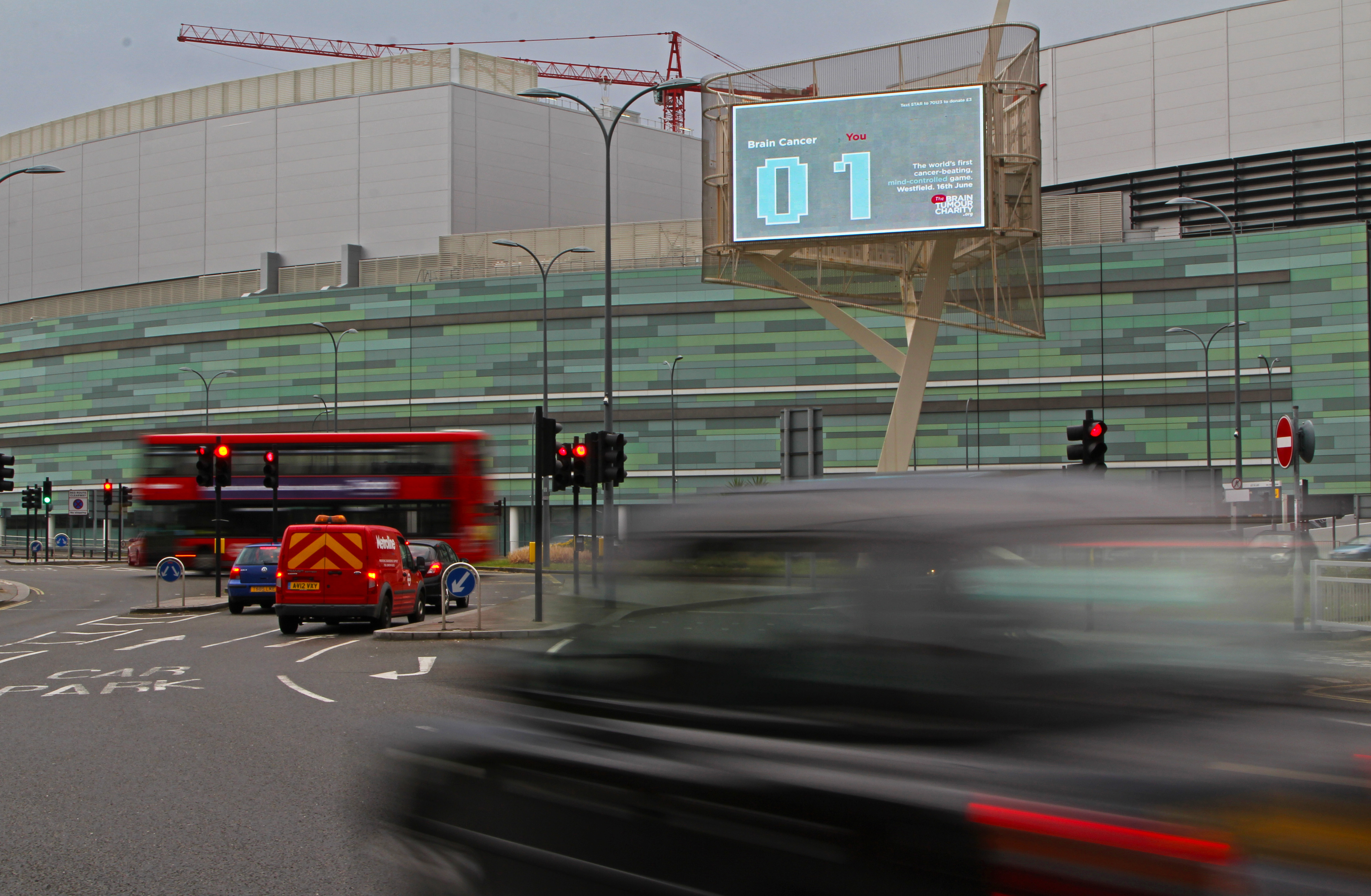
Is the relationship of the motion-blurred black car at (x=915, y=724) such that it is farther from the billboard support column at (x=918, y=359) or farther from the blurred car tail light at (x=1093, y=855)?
the billboard support column at (x=918, y=359)

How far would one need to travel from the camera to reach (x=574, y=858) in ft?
12.0

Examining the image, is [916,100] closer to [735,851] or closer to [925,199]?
[925,199]

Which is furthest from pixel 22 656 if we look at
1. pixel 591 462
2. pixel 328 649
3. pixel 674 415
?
pixel 674 415

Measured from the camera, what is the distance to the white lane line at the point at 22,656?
15.3m

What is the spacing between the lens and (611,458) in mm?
21094

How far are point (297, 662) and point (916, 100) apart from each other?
64.9 feet

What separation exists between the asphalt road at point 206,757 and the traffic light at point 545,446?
2.82 metres

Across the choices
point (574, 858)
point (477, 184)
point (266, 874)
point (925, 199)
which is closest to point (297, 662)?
point (266, 874)

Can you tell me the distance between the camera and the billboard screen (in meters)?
28.0

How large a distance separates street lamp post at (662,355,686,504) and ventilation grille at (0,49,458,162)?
2974 centimetres

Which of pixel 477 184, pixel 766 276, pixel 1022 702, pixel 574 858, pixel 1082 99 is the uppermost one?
pixel 1082 99

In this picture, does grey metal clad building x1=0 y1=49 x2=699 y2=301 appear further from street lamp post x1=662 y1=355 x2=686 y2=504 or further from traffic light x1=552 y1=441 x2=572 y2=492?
traffic light x1=552 y1=441 x2=572 y2=492

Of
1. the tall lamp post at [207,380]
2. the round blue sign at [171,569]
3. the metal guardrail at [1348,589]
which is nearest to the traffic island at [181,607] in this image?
the round blue sign at [171,569]

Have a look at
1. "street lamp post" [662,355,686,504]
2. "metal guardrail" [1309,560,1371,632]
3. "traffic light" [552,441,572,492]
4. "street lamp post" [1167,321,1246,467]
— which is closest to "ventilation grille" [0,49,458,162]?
"street lamp post" [662,355,686,504]
